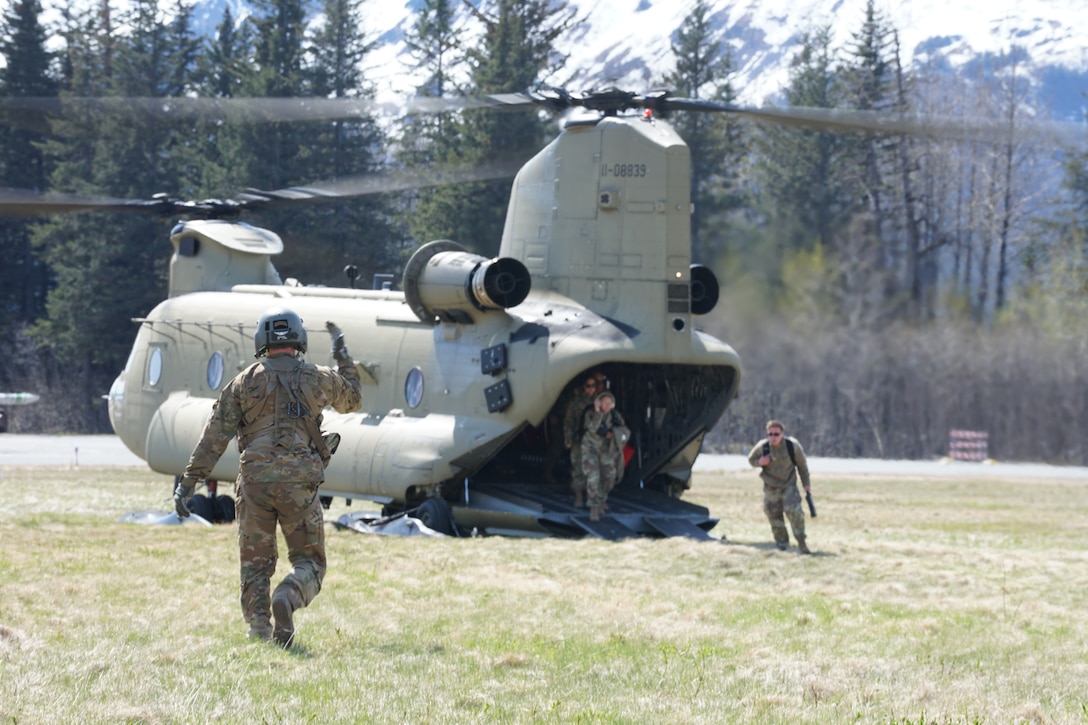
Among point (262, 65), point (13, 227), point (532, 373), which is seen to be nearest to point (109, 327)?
point (13, 227)

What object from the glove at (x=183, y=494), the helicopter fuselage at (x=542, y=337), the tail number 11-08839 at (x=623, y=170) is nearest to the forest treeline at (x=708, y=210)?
the helicopter fuselage at (x=542, y=337)

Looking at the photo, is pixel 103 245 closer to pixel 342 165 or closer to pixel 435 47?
pixel 342 165

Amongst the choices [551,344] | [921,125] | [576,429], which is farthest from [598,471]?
[921,125]

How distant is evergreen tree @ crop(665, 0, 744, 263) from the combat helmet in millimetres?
22543

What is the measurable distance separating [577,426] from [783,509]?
2807mm

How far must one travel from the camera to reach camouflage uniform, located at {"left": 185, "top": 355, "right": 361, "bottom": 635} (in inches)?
379

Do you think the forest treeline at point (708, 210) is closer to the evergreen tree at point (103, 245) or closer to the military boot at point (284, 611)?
the evergreen tree at point (103, 245)

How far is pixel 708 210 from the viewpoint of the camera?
39.3 metres

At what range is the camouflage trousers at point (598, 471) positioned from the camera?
18078 millimetres

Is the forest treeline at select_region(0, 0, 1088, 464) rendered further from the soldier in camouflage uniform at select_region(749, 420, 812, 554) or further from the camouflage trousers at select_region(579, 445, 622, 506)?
the soldier in camouflage uniform at select_region(749, 420, 812, 554)

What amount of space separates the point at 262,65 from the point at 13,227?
10444mm

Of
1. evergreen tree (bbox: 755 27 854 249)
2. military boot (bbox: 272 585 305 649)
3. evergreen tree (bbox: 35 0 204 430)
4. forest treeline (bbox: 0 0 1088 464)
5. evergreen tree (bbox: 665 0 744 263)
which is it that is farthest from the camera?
evergreen tree (bbox: 35 0 204 430)

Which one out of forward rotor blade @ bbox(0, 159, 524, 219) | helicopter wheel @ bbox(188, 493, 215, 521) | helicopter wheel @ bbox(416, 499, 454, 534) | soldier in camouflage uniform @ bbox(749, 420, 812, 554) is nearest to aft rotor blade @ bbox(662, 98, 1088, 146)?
soldier in camouflage uniform @ bbox(749, 420, 812, 554)

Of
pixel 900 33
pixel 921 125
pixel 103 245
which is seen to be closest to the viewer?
pixel 921 125
